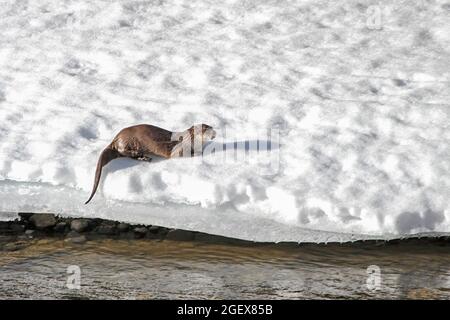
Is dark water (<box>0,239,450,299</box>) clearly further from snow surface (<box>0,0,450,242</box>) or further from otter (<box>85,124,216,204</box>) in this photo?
otter (<box>85,124,216,204</box>)

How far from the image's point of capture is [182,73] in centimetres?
626

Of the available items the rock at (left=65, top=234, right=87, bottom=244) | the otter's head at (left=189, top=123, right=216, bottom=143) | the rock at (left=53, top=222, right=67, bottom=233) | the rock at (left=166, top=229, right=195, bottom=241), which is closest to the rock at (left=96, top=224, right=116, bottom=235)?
the rock at (left=65, top=234, right=87, bottom=244)

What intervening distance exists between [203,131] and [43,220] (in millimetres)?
1131

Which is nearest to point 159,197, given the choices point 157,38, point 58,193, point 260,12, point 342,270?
point 58,193

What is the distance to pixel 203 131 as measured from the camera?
207 inches

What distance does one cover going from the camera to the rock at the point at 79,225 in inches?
193

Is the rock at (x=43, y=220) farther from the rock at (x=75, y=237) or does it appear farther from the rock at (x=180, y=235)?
the rock at (x=180, y=235)

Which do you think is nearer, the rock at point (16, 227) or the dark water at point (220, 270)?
the dark water at point (220, 270)

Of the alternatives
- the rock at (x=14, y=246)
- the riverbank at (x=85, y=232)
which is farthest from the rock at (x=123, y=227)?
the rock at (x=14, y=246)

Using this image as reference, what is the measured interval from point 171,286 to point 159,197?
74 cm

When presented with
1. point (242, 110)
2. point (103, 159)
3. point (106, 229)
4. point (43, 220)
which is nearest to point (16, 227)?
point (43, 220)

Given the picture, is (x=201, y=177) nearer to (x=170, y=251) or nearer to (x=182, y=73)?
(x=170, y=251)

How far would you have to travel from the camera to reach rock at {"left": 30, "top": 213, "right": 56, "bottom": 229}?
494 cm

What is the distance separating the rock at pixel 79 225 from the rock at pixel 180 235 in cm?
49
